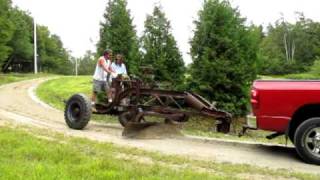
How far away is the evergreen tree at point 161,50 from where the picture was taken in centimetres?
1923

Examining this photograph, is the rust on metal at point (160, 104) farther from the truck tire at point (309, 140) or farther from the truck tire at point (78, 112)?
the truck tire at point (309, 140)

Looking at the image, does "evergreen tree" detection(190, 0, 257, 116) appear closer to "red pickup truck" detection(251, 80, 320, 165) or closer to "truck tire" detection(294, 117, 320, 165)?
"red pickup truck" detection(251, 80, 320, 165)

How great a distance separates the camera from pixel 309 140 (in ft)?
30.6

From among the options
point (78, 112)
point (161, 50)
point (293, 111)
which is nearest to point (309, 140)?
point (293, 111)

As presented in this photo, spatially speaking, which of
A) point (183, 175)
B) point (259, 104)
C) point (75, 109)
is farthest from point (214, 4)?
point (183, 175)

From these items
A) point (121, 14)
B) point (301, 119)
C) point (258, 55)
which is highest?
point (121, 14)

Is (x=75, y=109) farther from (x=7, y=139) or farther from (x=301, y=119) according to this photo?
(x=301, y=119)

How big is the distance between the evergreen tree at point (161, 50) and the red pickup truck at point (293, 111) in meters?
9.43

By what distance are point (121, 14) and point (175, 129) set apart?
1057 cm

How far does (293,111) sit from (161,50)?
1051 cm

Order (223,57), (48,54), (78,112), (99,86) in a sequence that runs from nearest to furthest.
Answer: (78,112) → (99,86) → (223,57) → (48,54)

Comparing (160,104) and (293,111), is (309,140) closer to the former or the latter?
(293,111)

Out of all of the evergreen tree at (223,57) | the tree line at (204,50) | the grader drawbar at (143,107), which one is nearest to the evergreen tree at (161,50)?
the tree line at (204,50)

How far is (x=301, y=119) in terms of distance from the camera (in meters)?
9.75
